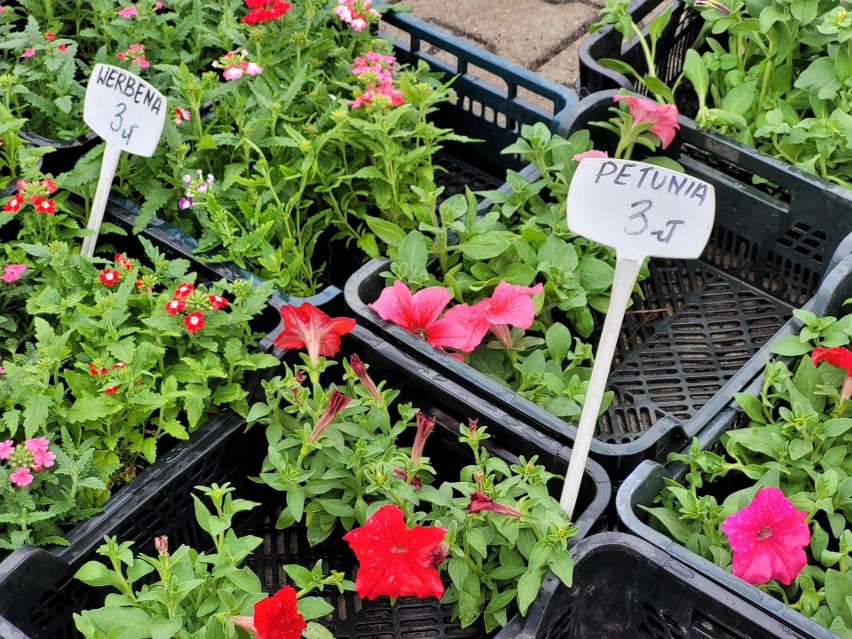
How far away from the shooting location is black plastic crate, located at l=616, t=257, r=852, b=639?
146cm

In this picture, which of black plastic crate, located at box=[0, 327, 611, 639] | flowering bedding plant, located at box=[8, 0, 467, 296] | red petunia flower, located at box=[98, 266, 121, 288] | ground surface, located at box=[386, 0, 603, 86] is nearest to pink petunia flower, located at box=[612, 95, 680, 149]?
flowering bedding plant, located at box=[8, 0, 467, 296]

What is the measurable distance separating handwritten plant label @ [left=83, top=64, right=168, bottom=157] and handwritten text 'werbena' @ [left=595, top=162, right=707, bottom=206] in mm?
924

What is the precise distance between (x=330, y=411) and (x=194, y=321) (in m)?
0.32

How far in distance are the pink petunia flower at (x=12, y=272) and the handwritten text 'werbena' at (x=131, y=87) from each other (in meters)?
0.40

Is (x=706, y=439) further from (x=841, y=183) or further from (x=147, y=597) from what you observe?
(x=147, y=597)

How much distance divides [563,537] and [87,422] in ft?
2.91

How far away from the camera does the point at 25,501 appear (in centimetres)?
160

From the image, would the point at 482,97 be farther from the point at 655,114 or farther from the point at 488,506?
the point at 488,506

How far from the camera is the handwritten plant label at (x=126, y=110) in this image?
6.40 ft

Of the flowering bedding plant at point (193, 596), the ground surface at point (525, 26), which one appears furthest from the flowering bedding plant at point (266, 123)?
the ground surface at point (525, 26)

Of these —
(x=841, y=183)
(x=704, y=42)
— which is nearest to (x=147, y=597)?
(x=841, y=183)

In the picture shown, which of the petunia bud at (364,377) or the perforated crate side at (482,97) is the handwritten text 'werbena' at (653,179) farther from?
the perforated crate side at (482,97)

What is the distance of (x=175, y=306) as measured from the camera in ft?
5.91

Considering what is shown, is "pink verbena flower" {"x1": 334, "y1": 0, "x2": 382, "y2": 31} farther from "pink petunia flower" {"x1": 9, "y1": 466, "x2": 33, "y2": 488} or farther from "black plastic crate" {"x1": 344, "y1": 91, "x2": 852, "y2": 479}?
"pink petunia flower" {"x1": 9, "y1": 466, "x2": 33, "y2": 488}
